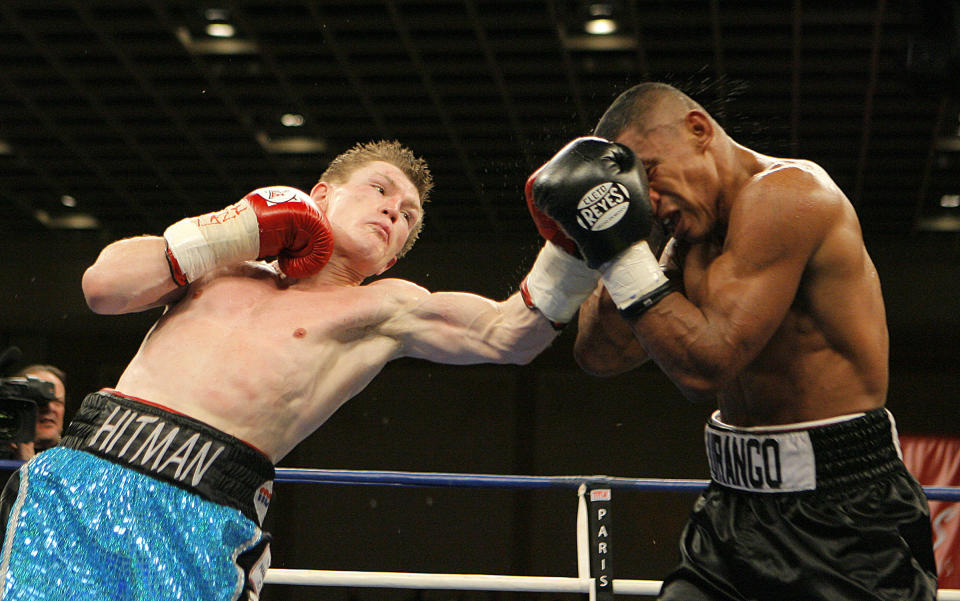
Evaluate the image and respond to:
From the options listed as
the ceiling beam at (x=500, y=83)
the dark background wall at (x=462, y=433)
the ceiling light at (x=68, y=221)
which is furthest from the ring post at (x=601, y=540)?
the ceiling light at (x=68, y=221)

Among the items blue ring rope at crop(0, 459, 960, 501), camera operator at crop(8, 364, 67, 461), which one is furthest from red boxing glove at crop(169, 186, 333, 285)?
camera operator at crop(8, 364, 67, 461)

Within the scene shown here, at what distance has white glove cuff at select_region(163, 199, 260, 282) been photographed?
5.97 ft

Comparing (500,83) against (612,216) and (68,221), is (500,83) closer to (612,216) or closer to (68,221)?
(612,216)

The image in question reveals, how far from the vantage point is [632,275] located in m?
1.62

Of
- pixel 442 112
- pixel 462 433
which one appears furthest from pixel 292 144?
pixel 462 433

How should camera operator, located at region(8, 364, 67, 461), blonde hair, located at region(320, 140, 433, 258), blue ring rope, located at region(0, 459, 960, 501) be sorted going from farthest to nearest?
1. camera operator, located at region(8, 364, 67, 461)
2. blue ring rope, located at region(0, 459, 960, 501)
3. blonde hair, located at region(320, 140, 433, 258)

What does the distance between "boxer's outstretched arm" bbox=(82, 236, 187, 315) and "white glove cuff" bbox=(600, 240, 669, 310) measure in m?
0.80

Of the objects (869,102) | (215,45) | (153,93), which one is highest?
(215,45)

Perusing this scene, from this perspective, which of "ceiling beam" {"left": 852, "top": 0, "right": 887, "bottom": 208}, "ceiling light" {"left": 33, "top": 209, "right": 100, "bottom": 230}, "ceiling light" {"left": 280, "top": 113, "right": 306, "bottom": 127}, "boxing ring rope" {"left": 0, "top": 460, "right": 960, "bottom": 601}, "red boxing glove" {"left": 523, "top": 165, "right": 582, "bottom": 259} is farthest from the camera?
"ceiling light" {"left": 33, "top": 209, "right": 100, "bottom": 230}

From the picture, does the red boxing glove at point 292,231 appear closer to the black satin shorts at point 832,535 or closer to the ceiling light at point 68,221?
the black satin shorts at point 832,535

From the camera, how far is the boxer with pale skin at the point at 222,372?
1.65 meters

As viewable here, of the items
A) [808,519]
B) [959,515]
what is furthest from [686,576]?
[959,515]

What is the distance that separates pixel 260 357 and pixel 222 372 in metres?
0.07

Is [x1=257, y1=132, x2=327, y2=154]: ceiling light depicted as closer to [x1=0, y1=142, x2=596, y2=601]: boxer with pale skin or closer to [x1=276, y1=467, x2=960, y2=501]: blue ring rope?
[x1=276, y1=467, x2=960, y2=501]: blue ring rope
